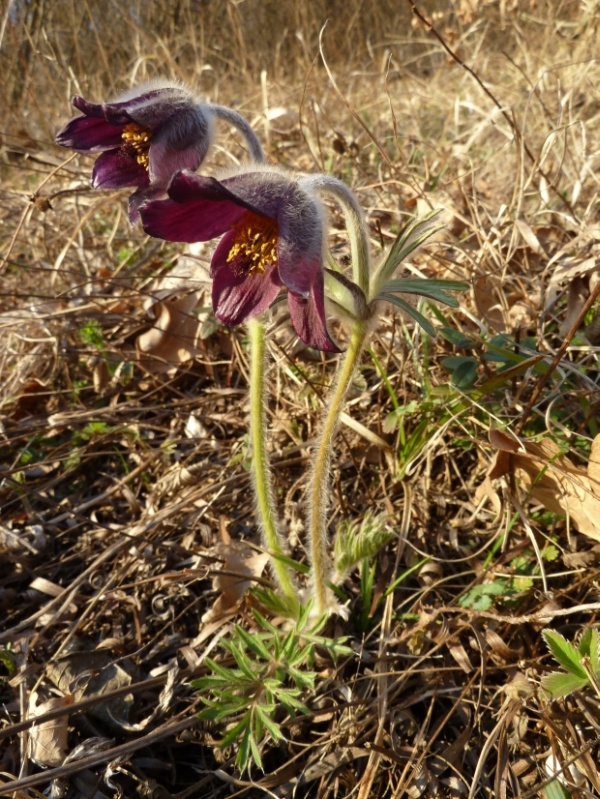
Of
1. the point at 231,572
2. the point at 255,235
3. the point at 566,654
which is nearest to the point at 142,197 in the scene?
the point at 255,235

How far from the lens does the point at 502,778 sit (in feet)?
3.69

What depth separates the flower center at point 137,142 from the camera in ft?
3.71

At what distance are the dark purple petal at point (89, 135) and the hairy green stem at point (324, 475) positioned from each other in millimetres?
572

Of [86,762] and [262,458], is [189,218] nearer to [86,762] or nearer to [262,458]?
[262,458]

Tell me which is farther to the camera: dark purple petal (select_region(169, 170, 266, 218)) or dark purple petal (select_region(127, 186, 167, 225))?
dark purple petal (select_region(127, 186, 167, 225))

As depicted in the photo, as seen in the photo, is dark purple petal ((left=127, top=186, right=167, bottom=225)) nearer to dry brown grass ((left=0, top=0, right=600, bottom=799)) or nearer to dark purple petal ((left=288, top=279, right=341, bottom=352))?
dark purple petal ((left=288, top=279, right=341, bottom=352))

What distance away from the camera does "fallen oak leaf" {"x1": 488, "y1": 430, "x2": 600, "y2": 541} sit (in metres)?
1.24

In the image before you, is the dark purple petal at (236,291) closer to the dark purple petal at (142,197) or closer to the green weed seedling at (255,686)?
the dark purple petal at (142,197)

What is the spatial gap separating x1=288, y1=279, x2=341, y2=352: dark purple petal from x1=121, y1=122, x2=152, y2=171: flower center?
43 centimetres

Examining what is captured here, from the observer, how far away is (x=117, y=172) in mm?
1177

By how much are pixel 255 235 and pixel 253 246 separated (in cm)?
2

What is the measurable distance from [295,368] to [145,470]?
21.8 inches

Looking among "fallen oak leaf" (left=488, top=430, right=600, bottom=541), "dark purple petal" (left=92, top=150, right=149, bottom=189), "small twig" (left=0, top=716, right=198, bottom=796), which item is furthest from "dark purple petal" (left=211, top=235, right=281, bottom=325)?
"small twig" (left=0, top=716, right=198, bottom=796)

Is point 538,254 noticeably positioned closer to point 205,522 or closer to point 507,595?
point 507,595
